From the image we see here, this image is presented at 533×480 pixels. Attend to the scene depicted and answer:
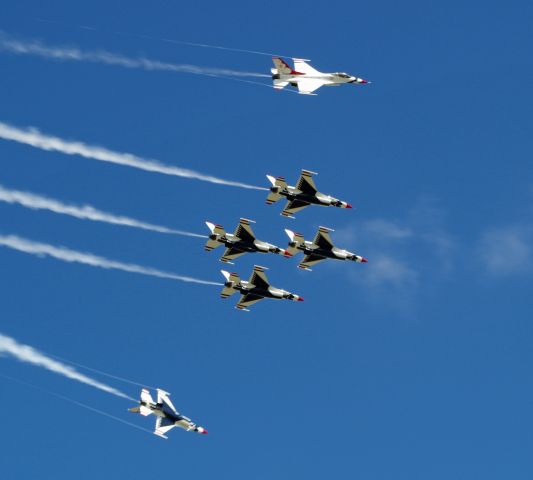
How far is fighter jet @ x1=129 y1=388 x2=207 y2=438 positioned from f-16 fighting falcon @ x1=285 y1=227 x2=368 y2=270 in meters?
22.0

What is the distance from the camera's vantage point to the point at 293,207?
338 feet

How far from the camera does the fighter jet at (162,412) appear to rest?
10850 cm

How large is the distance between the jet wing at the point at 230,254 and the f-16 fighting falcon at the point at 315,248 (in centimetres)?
571

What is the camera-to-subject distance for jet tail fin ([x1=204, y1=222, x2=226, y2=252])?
104m

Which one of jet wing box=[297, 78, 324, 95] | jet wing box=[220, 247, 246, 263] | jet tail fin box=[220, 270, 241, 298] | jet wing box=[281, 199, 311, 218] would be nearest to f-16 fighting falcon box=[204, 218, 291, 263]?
jet wing box=[220, 247, 246, 263]

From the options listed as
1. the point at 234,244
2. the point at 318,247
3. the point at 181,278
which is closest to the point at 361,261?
the point at 318,247

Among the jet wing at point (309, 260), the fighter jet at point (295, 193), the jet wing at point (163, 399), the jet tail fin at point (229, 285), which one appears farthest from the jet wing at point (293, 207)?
the jet wing at point (163, 399)

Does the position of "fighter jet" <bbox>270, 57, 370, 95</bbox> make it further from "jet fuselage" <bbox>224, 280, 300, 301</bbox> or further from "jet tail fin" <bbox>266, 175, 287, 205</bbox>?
"jet fuselage" <bbox>224, 280, 300, 301</bbox>

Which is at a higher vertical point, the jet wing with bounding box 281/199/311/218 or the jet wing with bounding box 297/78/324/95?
the jet wing with bounding box 297/78/324/95

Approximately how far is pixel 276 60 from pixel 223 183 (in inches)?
790

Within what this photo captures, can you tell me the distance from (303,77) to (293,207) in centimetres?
1462

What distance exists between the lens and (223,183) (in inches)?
3617

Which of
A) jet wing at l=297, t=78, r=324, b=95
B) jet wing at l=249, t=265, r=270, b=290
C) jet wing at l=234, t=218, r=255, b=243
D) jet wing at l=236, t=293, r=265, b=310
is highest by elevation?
jet wing at l=297, t=78, r=324, b=95

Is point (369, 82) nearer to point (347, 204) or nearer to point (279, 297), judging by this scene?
point (347, 204)
